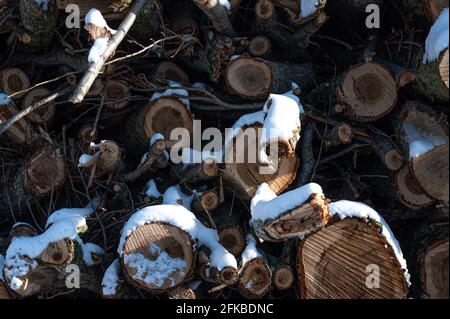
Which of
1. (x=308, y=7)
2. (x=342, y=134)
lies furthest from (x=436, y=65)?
(x=308, y=7)

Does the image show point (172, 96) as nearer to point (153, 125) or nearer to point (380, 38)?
point (153, 125)

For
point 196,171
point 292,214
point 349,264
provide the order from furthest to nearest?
point 196,171 < point 349,264 < point 292,214

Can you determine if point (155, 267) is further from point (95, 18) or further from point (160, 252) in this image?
point (95, 18)

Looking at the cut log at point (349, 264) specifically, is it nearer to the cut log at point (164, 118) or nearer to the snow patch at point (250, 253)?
the snow patch at point (250, 253)

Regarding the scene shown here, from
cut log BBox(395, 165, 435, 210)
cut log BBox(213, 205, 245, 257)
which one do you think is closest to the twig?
cut log BBox(213, 205, 245, 257)

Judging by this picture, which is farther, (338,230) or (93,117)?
(93,117)

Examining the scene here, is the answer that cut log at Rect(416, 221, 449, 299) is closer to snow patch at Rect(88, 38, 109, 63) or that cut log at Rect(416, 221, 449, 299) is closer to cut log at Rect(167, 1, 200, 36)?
cut log at Rect(167, 1, 200, 36)
